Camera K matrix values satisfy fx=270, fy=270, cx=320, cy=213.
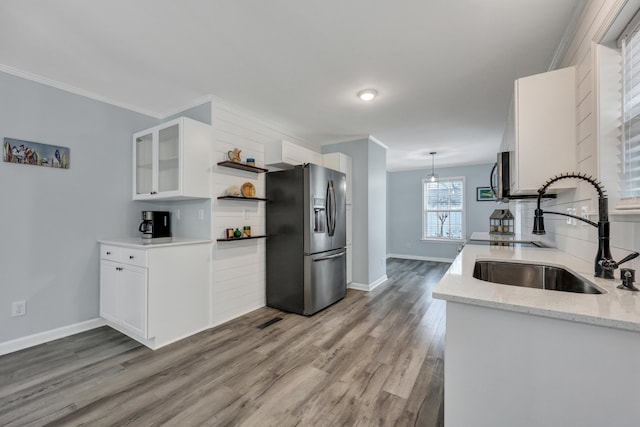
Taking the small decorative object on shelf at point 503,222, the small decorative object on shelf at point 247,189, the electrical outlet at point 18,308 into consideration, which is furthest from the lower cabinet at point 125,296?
the small decorative object on shelf at point 503,222

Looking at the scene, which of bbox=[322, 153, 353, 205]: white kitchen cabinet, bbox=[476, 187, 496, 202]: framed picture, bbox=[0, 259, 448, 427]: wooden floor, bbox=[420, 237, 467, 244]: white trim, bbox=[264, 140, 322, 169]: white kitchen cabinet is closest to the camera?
bbox=[0, 259, 448, 427]: wooden floor

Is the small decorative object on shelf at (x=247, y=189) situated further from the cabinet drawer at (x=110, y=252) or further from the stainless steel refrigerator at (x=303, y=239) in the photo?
the cabinet drawer at (x=110, y=252)

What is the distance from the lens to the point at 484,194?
6570 millimetres

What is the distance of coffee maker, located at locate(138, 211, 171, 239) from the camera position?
3045 mm

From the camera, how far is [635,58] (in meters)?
1.22

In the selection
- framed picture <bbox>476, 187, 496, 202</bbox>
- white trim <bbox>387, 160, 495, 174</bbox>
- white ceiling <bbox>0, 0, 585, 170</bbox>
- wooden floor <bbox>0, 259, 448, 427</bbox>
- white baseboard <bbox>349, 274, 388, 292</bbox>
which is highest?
white ceiling <bbox>0, 0, 585, 170</bbox>

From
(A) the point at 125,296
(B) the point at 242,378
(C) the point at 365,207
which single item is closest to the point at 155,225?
(A) the point at 125,296

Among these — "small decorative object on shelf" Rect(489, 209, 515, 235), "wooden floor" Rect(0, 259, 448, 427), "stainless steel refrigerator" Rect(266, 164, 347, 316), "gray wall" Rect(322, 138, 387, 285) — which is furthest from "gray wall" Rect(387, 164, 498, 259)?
"wooden floor" Rect(0, 259, 448, 427)

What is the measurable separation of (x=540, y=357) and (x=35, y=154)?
3.98 meters

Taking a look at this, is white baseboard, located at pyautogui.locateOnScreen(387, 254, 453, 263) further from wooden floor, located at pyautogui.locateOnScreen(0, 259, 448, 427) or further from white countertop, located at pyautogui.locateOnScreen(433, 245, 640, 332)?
white countertop, located at pyautogui.locateOnScreen(433, 245, 640, 332)

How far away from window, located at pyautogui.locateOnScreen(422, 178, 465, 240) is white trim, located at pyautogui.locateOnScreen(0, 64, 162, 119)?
632 centimetres

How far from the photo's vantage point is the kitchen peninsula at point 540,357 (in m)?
0.82

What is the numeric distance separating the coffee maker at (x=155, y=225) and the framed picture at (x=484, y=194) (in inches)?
263

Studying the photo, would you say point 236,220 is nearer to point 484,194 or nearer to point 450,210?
point 450,210
